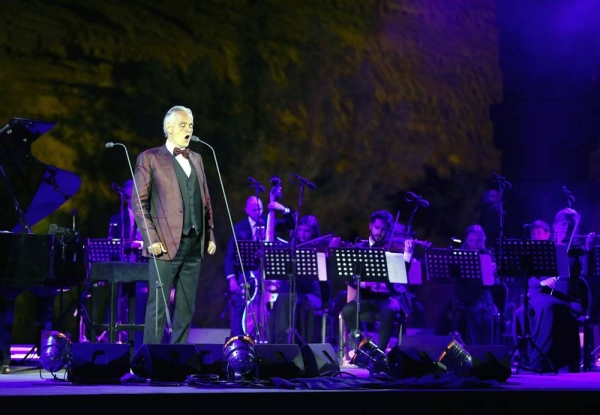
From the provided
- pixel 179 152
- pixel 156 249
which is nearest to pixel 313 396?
pixel 156 249

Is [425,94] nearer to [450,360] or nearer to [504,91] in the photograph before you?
[504,91]

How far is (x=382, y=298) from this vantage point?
372 inches

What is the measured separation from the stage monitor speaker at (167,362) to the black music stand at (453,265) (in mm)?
3464

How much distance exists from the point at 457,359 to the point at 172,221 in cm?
204

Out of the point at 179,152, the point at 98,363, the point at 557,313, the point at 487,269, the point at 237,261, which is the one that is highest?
the point at 179,152

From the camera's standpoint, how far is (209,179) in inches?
445

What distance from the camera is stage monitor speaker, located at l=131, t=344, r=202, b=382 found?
18.3 ft

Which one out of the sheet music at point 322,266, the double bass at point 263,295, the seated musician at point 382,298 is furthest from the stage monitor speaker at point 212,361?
the seated musician at point 382,298

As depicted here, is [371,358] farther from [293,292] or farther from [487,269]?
[293,292]

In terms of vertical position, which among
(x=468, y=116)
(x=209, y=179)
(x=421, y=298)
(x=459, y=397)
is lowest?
(x=459, y=397)

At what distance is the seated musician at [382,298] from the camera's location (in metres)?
9.36

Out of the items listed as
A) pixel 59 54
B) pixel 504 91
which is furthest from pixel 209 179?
pixel 504 91

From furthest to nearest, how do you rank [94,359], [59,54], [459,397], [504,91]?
[504,91]
[59,54]
[94,359]
[459,397]

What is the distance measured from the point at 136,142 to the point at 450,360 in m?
6.06
